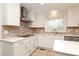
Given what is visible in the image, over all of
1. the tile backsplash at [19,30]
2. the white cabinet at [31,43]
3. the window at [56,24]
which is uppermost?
the window at [56,24]

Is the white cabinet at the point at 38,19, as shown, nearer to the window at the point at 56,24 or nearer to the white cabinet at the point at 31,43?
the window at the point at 56,24

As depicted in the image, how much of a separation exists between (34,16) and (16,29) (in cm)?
67

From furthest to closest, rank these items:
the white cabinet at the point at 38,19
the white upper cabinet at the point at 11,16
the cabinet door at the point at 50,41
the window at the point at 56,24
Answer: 1. the window at the point at 56,24
2. the white cabinet at the point at 38,19
3. the cabinet door at the point at 50,41
4. the white upper cabinet at the point at 11,16

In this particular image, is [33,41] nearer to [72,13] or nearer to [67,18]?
[67,18]

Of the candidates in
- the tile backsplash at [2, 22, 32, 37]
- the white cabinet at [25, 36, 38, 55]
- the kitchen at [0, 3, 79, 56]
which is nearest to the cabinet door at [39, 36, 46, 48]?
the kitchen at [0, 3, 79, 56]

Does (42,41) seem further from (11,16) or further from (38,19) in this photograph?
(11,16)

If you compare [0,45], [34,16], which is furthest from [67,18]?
[0,45]

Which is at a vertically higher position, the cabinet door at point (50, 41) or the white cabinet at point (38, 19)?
the white cabinet at point (38, 19)

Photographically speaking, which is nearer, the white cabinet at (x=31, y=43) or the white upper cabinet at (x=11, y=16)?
the white upper cabinet at (x=11, y=16)

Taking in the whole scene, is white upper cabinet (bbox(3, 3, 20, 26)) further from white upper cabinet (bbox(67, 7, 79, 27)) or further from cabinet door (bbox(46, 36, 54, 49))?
white upper cabinet (bbox(67, 7, 79, 27))

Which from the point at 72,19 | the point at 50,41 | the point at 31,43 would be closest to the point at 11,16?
the point at 31,43

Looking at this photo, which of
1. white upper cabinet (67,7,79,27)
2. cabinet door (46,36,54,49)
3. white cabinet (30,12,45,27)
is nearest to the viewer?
cabinet door (46,36,54,49)

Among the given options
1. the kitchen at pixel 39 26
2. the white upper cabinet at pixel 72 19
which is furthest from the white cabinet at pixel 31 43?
the white upper cabinet at pixel 72 19

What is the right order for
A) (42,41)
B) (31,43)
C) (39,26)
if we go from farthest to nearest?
1. (31,43)
2. (42,41)
3. (39,26)
